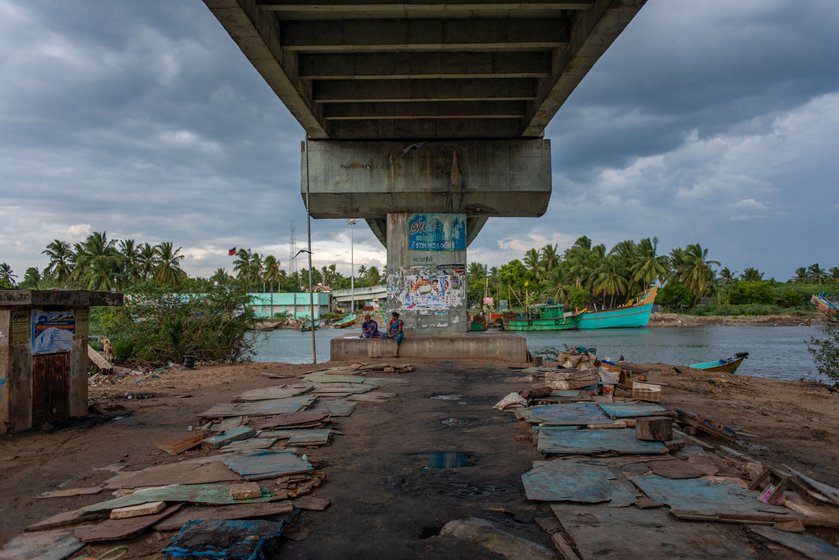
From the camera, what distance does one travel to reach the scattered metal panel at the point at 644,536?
3238mm

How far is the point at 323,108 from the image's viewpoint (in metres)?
14.0

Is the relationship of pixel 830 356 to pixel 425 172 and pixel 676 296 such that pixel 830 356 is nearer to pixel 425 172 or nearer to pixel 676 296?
pixel 425 172

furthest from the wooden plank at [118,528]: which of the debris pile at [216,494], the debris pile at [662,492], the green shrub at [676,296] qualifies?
the green shrub at [676,296]

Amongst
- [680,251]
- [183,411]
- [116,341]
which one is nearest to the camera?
[183,411]

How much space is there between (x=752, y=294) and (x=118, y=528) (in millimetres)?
97492

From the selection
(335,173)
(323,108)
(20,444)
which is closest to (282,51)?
(323,108)

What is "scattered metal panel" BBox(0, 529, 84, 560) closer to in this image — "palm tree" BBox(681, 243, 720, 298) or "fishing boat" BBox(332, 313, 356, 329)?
"fishing boat" BBox(332, 313, 356, 329)

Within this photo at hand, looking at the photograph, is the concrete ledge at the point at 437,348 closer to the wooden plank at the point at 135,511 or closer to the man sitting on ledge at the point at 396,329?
the man sitting on ledge at the point at 396,329

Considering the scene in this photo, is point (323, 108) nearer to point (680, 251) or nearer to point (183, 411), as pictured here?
point (183, 411)

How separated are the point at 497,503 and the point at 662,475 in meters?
1.48

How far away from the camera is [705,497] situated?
4.07 m

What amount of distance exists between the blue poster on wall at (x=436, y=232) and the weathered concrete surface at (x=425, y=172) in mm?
711

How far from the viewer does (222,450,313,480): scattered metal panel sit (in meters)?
4.86

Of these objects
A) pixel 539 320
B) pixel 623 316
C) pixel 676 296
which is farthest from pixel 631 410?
pixel 676 296
